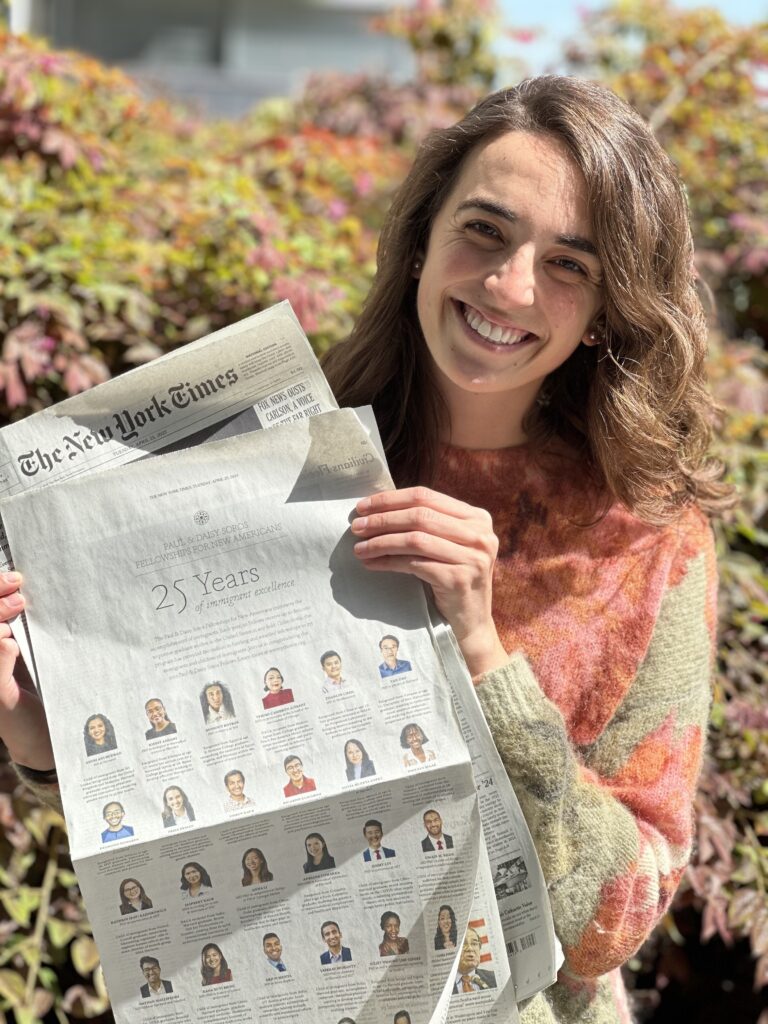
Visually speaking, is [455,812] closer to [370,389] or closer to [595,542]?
[595,542]

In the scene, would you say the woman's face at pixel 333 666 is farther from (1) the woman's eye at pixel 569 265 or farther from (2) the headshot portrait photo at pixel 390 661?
(1) the woman's eye at pixel 569 265

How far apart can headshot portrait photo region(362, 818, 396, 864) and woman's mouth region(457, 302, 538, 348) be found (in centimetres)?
58

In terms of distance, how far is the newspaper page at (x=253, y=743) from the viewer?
1.08 meters

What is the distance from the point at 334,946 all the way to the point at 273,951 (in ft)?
0.22

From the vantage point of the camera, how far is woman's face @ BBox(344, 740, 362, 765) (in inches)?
42.0

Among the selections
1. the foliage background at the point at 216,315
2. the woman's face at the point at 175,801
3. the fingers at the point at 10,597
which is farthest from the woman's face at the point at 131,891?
the foliage background at the point at 216,315

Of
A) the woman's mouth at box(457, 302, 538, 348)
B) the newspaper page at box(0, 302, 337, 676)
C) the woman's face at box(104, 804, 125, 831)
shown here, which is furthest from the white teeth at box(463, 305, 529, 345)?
the woman's face at box(104, 804, 125, 831)

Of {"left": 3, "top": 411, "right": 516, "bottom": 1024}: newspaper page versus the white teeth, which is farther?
the white teeth

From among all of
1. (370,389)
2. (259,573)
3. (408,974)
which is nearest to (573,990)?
(408,974)

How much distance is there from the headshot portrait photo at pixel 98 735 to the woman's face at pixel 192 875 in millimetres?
154

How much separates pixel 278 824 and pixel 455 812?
7.3 inches

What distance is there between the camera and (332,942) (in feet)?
3.59

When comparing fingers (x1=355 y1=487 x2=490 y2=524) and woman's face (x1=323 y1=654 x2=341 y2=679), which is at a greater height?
fingers (x1=355 y1=487 x2=490 y2=524)

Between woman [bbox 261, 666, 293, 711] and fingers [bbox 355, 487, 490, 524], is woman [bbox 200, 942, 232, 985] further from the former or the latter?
fingers [bbox 355, 487, 490, 524]
